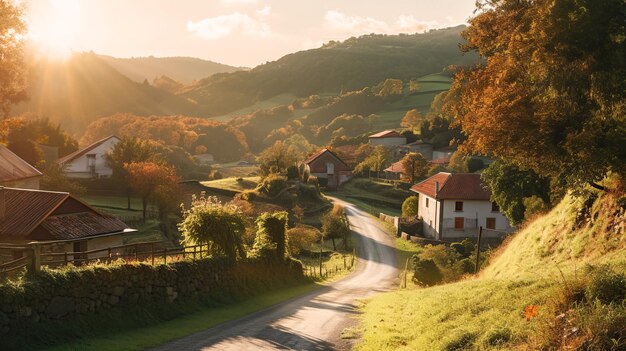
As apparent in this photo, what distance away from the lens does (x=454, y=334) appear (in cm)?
1589

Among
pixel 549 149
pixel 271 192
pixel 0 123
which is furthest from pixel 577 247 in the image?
pixel 271 192

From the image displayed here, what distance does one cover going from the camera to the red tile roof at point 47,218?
31.7 metres

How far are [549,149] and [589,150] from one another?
1.91 meters

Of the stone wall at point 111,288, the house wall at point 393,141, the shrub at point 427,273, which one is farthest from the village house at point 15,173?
the house wall at point 393,141

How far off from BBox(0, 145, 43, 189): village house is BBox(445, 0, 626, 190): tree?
36489mm

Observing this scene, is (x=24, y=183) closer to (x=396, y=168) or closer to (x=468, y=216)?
(x=468, y=216)

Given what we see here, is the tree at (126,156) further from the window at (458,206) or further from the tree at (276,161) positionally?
the window at (458,206)

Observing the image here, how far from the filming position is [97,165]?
89312mm

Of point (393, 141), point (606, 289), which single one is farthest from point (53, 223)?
point (393, 141)

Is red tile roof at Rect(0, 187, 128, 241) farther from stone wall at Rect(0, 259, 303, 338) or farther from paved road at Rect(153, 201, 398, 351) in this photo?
paved road at Rect(153, 201, 398, 351)

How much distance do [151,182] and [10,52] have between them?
34.1 metres

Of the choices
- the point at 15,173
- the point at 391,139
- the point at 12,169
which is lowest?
the point at 15,173

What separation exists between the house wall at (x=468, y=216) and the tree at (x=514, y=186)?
28.8m

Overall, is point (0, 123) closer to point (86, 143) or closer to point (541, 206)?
point (541, 206)
